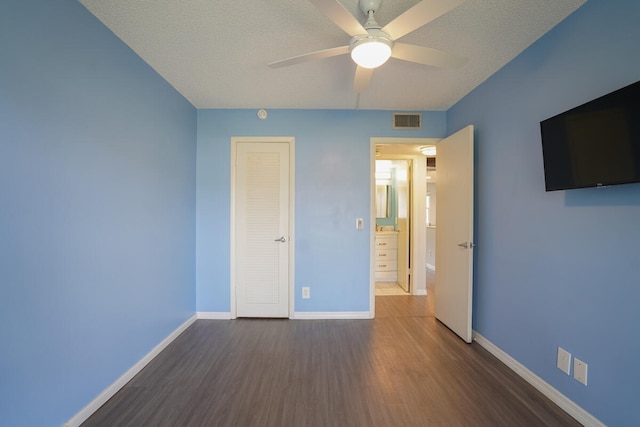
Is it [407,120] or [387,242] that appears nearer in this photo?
[407,120]

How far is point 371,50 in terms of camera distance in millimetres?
1397

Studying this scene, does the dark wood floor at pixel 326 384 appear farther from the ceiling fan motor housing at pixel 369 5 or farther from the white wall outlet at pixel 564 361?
the ceiling fan motor housing at pixel 369 5

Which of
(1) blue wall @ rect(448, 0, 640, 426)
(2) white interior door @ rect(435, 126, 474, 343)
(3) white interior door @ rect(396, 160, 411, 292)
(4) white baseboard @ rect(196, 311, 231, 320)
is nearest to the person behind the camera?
(1) blue wall @ rect(448, 0, 640, 426)

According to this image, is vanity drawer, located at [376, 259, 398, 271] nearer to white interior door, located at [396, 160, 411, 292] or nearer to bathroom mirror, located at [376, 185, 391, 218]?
white interior door, located at [396, 160, 411, 292]

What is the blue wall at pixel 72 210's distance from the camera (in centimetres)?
114

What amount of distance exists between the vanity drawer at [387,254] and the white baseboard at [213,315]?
9.28ft

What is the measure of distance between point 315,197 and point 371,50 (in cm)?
177

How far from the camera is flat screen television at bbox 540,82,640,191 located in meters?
1.17

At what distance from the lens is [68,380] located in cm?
140

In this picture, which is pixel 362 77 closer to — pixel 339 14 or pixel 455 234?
pixel 339 14

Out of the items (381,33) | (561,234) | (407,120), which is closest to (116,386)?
(381,33)

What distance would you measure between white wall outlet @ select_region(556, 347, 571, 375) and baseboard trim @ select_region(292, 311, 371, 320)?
1682mm

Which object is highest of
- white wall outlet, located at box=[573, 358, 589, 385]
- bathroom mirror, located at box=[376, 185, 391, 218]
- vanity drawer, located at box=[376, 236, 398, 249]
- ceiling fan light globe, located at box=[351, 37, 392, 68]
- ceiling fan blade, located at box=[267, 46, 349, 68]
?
ceiling fan blade, located at box=[267, 46, 349, 68]

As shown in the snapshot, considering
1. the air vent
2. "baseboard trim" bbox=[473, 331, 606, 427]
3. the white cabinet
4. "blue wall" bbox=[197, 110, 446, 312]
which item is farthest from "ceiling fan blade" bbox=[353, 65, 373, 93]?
the white cabinet
